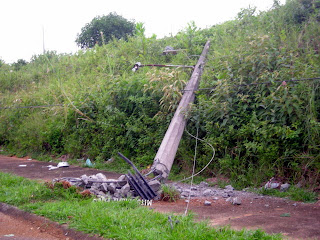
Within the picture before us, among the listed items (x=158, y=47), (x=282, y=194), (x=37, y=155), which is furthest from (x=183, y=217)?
(x=158, y=47)

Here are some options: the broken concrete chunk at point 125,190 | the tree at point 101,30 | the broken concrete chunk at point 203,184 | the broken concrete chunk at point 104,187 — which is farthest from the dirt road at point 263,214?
the tree at point 101,30

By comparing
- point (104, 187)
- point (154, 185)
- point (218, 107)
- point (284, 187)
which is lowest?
point (284, 187)

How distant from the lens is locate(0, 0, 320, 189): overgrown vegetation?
19.8 feet

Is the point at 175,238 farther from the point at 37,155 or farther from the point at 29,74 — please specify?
the point at 29,74

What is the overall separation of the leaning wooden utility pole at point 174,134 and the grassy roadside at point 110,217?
5.11 feet

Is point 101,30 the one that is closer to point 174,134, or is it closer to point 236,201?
point 174,134

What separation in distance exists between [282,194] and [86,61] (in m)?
11.7

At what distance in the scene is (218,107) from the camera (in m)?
6.97

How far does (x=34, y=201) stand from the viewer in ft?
17.3

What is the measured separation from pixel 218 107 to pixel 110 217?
3691 mm

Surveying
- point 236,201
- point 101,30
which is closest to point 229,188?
point 236,201

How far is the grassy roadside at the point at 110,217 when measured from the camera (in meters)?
3.53

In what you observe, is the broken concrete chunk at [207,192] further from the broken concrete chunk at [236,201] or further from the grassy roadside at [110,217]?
the grassy roadside at [110,217]

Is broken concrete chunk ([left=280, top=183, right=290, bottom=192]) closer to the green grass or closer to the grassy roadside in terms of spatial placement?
the green grass
